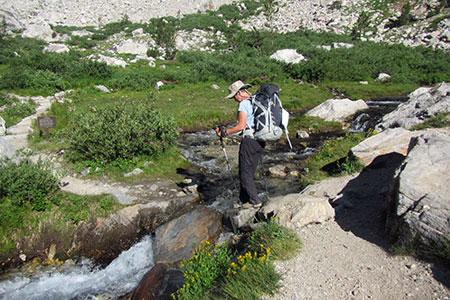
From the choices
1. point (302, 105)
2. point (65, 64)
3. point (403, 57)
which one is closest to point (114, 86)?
point (65, 64)

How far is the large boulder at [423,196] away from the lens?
15.8 feet

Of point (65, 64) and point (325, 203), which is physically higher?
point (325, 203)

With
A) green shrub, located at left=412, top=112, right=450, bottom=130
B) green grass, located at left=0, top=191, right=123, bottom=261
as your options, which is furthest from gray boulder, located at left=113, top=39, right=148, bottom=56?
green grass, located at left=0, top=191, right=123, bottom=261

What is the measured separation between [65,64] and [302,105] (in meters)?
24.1

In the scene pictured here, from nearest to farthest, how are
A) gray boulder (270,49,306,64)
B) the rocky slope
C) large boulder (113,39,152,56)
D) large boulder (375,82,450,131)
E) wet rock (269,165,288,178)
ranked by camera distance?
wet rock (269,165,288,178) < large boulder (375,82,450,131) < gray boulder (270,49,306,64) < large boulder (113,39,152,56) < the rocky slope

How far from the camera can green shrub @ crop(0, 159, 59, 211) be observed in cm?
854

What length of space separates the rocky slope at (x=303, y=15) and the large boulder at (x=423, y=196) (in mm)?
54599

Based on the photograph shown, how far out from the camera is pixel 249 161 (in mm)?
8211

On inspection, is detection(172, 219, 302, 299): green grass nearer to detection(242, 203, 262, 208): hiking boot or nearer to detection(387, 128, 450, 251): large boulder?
detection(387, 128, 450, 251): large boulder

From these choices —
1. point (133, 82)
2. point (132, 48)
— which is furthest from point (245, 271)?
point (132, 48)

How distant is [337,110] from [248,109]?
14.9 metres

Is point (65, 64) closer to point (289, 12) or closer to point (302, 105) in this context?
point (302, 105)

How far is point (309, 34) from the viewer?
65188mm

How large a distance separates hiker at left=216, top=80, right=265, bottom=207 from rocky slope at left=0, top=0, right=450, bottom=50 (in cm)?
5471
